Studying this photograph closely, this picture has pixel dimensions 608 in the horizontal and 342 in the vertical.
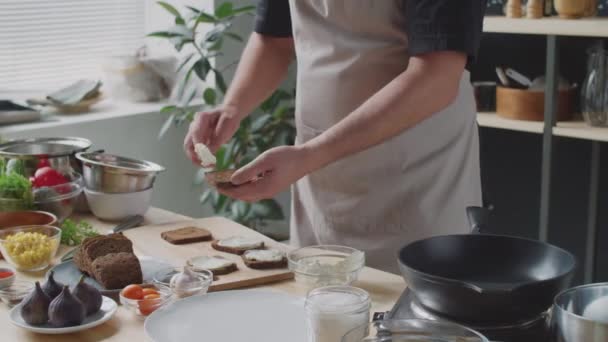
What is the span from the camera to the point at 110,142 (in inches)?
140

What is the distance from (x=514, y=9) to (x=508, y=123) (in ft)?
1.31

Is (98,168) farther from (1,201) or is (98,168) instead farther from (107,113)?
(107,113)

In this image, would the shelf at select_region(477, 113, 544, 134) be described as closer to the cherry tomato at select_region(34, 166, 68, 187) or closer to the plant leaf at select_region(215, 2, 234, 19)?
the plant leaf at select_region(215, 2, 234, 19)

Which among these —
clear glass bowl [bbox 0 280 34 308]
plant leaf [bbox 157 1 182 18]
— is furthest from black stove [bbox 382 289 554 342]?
plant leaf [bbox 157 1 182 18]

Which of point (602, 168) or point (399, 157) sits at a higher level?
point (399, 157)

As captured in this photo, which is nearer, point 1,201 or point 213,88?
point 1,201

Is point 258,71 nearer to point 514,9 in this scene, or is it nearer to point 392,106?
point 392,106

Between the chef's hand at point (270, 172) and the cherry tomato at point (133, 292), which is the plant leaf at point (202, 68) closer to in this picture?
the chef's hand at point (270, 172)

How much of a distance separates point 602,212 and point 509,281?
2065 millimetres

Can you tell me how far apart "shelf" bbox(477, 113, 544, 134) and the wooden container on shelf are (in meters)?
0.03

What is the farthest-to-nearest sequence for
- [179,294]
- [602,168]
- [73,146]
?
[602,168] < [73,146] < [179,294]

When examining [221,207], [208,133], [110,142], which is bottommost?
[221,207]

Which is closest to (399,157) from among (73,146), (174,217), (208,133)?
(208,133)

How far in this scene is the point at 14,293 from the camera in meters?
1.75
